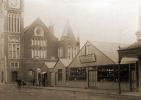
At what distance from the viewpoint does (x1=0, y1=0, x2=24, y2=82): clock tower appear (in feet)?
146

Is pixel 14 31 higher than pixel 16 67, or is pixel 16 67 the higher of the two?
pixel 14 31

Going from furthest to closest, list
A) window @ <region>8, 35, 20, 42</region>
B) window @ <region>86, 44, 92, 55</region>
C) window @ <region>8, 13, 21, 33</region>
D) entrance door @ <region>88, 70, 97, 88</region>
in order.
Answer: window @ <region>8, 35, 20, 42</region> → window @ <region>8, 13, 21, 33</region> → window @ <region>86, 44, 92, 55</region> → entrance door @ <region>88, 70, 97, 88</region>

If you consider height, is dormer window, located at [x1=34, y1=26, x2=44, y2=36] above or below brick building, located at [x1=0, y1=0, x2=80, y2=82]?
above

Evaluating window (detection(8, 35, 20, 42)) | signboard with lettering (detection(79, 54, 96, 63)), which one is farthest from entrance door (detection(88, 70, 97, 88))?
window (detection(8, 35, 20, 42))

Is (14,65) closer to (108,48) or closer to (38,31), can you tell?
(38,31)

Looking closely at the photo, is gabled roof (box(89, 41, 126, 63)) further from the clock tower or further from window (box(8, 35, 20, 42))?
window (box(8, 35, 20, 42))

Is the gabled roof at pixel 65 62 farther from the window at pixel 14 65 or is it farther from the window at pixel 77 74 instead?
the window at pixel 14 65

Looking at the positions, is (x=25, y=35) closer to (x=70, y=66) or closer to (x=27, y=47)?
(x=27, y=47)

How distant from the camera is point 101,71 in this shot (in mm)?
31797

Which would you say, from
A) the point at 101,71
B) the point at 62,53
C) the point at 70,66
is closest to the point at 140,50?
the point at 101,71

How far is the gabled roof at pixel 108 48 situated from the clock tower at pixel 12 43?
1328cm

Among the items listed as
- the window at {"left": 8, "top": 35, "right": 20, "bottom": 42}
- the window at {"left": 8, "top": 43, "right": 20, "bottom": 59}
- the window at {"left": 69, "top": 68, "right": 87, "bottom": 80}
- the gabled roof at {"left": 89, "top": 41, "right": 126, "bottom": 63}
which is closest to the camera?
the gabled roof at {"left": 89, "top": 41, "right": 126, "bottom": 63}

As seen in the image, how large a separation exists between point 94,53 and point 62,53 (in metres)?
14.3

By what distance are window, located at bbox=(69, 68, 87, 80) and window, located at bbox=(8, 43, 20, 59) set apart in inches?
530
